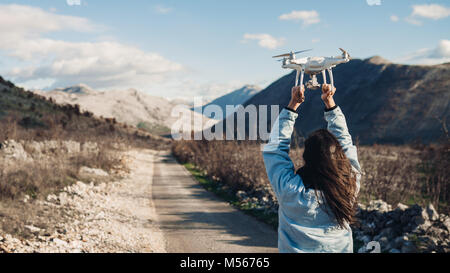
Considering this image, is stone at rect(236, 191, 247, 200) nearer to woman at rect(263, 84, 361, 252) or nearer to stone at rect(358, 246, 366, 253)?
stone at rect(358, 246, 366, 253)

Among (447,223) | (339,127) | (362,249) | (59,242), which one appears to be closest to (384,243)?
(362,249)

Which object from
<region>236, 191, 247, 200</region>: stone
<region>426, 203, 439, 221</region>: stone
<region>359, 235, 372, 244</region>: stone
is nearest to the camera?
<region>426, 203, 439, 221</region>: stone

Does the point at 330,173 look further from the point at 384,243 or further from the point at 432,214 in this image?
the point at 432,214

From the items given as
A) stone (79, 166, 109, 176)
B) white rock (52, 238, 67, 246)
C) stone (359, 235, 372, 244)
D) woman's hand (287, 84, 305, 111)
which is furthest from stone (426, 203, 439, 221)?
stone (79, 166, 109, 176)

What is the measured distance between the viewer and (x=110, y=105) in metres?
199

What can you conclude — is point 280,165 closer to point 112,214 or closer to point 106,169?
point 112,214

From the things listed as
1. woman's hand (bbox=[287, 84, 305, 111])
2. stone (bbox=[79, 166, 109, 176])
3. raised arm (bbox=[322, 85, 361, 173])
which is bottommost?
stone (bbox=[79, 166, 109, 176])

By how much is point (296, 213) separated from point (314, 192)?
0.57ft

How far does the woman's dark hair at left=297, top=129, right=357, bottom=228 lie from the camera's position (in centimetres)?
213

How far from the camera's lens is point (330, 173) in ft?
7.03

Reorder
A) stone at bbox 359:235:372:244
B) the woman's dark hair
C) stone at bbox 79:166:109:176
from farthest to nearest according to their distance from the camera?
stone at bbox 79:166:109:176 → stone at bbox 359:235:372:244 → the woman's dark hair

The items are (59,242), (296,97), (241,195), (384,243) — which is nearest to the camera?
(296,97)
